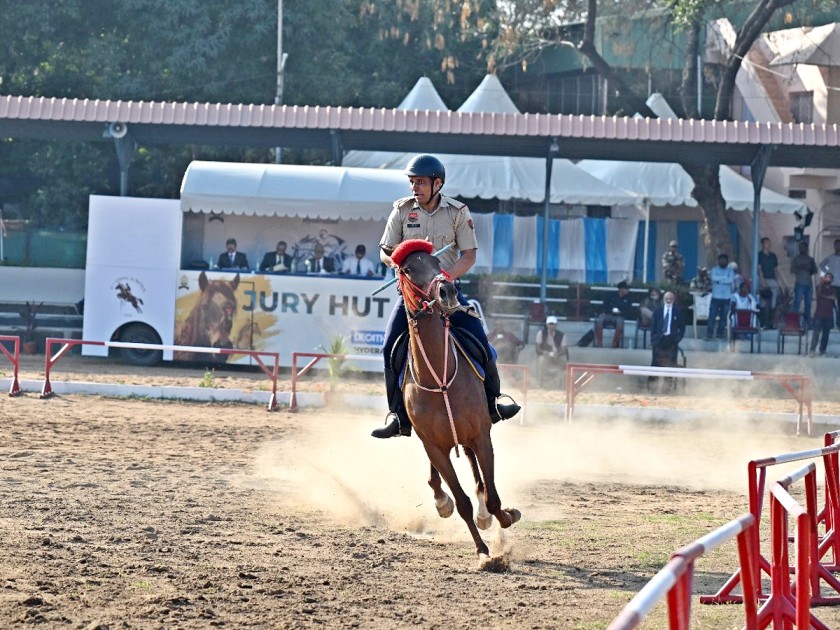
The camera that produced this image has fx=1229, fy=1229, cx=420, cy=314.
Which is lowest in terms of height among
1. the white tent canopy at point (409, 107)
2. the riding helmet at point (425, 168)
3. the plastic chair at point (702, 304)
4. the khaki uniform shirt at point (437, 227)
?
the plastic chair at point (702, 304)

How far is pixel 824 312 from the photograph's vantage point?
25547 mm

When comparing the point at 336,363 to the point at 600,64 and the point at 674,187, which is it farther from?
the point at 600,64

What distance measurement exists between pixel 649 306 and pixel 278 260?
25.5ft

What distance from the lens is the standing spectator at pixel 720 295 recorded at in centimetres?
2595

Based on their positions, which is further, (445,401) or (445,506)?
(445,506)

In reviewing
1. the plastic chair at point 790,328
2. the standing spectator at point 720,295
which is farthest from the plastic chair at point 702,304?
the plastic chair at point 790,328

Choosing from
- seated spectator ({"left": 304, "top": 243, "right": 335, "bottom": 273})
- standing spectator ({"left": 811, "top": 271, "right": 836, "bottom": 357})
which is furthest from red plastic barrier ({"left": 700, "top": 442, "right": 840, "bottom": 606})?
standing spectator ({"left": 811, "top": 271, "right": 836, "bottom": 357})

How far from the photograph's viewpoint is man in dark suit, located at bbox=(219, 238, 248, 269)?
24516 millimetres

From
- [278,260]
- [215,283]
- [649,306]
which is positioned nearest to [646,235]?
[649,306]

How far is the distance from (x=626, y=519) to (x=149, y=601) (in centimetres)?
537

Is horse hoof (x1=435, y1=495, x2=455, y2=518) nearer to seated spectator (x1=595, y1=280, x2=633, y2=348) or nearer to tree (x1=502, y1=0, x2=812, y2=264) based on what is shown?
seated spectator (x1=595, y1=280, x2=633, y2=348)

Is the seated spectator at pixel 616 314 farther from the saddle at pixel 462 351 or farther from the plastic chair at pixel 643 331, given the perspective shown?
the saddle at pixel 462 351

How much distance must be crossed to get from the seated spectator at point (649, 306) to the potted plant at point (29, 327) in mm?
12624

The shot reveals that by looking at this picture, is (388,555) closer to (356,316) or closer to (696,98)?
(356,316)
